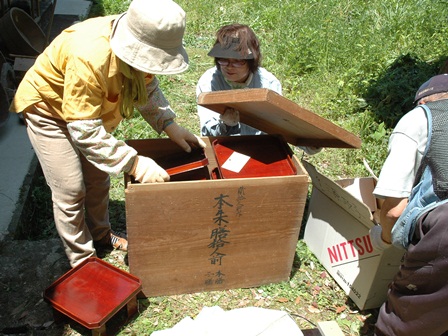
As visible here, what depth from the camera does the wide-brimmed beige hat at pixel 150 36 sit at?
2.12 m

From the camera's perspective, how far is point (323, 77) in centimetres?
597

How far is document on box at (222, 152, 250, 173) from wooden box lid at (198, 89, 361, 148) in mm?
269

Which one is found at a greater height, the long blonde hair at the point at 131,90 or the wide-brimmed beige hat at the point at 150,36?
the wide-brimmed beige hat at the point at 150,36

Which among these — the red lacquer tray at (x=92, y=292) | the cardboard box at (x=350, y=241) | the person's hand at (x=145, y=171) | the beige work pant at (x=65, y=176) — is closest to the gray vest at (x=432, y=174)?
the cardboard box at (x=350, y=241)

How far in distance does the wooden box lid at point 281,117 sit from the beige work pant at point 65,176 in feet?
2.62

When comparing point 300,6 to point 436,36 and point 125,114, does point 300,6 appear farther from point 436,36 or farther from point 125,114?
point 125,114

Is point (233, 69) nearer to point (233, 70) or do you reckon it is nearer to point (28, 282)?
point (233, 70)

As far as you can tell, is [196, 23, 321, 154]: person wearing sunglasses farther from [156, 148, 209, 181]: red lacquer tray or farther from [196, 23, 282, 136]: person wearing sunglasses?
[156, 148, 209, 181]: red lacquer tray

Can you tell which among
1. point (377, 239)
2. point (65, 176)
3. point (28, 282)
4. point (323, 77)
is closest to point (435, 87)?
point (377, 239)

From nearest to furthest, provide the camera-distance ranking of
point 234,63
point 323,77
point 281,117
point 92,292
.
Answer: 1. point 281,117
2. point 92,292
3. point 234,63
4. point 323,77

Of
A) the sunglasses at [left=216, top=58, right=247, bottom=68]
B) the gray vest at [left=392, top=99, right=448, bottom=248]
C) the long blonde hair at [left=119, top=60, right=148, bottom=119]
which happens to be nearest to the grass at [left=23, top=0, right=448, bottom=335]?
the gray vest at [left=392, top=99, right=448, bottom=248]

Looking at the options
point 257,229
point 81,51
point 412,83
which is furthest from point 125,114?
point 412,83

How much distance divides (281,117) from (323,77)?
3.59 meters

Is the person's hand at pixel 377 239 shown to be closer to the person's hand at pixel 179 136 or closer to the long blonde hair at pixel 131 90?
the person's hand at pixel 179 136
